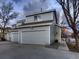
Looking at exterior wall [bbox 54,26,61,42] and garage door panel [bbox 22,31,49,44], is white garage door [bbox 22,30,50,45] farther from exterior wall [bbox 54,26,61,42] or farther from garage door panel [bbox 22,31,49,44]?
exterior wall [bbox 54,26,61,42]

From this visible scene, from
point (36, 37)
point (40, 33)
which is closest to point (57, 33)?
point (40, 33)

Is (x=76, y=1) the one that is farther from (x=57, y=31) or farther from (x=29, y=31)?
(x=29, y=31)

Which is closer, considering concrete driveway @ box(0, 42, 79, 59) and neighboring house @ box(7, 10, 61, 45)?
concrete driveway @ box(0, 42, 79, 59)

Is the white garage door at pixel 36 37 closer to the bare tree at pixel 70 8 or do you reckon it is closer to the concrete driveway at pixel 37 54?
the bare tree at pixel 70 8

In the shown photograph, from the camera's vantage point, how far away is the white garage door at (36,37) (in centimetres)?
1473

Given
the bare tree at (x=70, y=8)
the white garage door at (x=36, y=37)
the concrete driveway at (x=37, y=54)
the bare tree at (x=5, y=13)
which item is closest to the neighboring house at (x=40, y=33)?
the white garage door at (x=36, y=37)

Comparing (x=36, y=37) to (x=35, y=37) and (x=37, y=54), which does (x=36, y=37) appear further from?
(x=37, y=54)

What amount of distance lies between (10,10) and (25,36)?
52.4 feet

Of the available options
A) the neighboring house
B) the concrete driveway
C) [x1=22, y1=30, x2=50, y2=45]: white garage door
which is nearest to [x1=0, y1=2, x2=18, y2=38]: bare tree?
the neighboring house

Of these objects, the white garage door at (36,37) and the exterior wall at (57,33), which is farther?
the exterior wall at (57,33)

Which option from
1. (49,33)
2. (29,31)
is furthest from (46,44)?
(29,31)

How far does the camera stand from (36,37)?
15758mm

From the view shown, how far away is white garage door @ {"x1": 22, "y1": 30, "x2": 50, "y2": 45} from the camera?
14734 mm

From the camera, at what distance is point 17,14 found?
31828 millimetres
